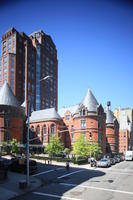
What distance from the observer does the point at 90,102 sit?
61.5m

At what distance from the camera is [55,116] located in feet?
225

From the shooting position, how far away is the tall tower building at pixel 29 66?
112m

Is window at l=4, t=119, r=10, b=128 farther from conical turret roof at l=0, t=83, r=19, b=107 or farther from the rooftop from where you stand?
the rooftop

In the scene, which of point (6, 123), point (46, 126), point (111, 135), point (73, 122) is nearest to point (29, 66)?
point (46, 126)

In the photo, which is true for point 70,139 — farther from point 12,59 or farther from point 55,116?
point 12,59

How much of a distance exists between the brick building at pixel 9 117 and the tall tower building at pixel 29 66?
43913 millimetres

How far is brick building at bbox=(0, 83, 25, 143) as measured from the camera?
59662 millimetres

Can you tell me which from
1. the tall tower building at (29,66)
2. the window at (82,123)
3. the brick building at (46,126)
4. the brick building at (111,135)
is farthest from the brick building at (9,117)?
the tall tower building at (29,66)

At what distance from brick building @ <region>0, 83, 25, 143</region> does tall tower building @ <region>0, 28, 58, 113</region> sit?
43913mm

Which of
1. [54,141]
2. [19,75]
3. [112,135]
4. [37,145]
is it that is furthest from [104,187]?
[19,75]

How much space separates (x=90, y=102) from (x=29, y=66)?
65.3m

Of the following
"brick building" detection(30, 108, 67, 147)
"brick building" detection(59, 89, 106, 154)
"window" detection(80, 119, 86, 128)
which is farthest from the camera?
"brick building" detection(30, 108, 67, 147)

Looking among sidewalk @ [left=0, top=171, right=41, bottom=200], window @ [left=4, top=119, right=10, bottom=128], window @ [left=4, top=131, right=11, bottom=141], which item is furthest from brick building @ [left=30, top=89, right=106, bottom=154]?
sidewalk @ [left=0, top=171, right=41, bottom=200]

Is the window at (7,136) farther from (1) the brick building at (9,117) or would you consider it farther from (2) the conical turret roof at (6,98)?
(2) the conical turret roof at (6,98)
